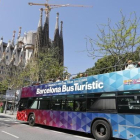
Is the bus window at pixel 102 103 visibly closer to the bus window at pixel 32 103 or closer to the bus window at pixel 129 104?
the bus window at pixel 129 104

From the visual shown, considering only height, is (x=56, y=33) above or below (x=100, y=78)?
above

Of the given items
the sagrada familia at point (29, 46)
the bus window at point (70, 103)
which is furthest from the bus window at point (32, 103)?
the sagrada familia at point (29, 46)

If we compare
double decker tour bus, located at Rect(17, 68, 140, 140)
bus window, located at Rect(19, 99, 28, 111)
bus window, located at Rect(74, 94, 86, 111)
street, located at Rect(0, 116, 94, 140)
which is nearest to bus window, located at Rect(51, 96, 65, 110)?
double decker tour bus, located at Rect(17, 68, 140, 140)

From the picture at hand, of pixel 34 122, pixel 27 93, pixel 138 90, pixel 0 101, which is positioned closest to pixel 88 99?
pixel 138 90

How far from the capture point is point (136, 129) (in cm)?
643

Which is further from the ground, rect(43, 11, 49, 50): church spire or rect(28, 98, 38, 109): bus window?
rect(43, 11, 49, 50): church spire

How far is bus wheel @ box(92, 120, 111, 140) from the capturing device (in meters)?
7.23

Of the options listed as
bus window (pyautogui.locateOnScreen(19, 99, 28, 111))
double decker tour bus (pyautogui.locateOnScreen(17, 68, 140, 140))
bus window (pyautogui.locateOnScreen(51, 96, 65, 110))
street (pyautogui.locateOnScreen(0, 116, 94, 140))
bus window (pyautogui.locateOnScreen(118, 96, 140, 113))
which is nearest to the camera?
bus window (pyautogui.locateOnScreen(118, 96, 140, 113))

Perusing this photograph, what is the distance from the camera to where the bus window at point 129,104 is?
661cm

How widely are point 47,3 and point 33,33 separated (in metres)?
27.5

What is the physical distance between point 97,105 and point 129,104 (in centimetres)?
163

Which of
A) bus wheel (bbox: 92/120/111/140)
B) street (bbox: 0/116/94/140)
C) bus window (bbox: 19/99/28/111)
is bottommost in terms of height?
street (bbox: 0/116/94/140)

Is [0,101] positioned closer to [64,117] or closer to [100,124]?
[64,117]

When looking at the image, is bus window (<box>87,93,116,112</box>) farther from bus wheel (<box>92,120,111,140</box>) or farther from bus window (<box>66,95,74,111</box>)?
bus window (<box>66,95,74,111</box>)
